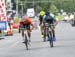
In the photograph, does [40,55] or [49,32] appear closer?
[40,55]

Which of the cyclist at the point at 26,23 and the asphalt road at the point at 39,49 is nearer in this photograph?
the asphalt road at the point at 39,49

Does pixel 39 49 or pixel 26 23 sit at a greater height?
pixel 26 23

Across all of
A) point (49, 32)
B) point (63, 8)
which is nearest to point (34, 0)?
point (63, 8)

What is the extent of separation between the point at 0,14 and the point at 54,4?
12140 cm

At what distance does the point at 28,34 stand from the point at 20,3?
122077mm

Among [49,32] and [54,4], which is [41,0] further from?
[49,32]

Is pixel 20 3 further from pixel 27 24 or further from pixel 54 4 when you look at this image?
pixel 27 24

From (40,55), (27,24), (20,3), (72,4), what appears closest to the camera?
(40,55)

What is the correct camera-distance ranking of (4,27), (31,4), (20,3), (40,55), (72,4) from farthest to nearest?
(72,4) → (31,4) → (20,3) → (4,27) → (40,55)

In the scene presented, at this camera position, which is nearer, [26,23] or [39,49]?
[26,23]

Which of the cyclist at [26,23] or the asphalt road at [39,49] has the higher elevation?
the cyclist at [26,23]

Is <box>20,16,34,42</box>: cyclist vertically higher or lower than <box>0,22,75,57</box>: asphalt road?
higher

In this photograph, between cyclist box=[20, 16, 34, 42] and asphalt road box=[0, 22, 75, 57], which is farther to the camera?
cyclist box=[20, 16, 34, 42]

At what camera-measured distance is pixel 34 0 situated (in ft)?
498
